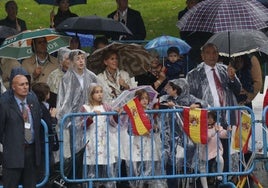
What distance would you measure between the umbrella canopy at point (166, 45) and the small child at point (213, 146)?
3161mm

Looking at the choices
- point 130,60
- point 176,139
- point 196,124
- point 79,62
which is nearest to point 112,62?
point 79,62

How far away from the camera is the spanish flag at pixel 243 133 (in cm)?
1612

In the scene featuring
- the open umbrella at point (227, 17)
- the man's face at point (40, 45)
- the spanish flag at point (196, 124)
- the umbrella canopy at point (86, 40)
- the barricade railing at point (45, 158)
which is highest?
the umbrella canopy at point (86, 40)

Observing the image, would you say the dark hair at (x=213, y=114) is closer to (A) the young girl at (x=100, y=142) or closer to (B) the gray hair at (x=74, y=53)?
(A) the young girl at (x=100, y=142)

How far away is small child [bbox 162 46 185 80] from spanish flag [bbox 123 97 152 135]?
273 centimetres

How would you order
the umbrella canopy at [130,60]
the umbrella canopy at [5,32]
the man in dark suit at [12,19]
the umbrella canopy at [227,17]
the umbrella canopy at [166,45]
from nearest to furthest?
the umbrella canopy at [227,17], the umbrella canopy at [130,60], the umbrella canopy at [5,32], the umbrella canopy at [166,45], the man in dark suit at [12,19]

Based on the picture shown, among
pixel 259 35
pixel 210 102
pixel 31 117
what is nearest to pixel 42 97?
pixel 31 117

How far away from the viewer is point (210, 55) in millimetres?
17031

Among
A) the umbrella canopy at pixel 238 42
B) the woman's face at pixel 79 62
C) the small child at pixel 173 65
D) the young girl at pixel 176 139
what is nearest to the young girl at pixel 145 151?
the young girl at pixel 176 139

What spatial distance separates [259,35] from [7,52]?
343 centimetres

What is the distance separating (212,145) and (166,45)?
3446 millimetres

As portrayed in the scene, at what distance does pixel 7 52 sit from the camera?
17734mm

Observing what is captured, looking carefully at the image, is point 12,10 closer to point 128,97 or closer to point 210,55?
point 210,55

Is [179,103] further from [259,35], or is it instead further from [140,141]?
[259,35]
